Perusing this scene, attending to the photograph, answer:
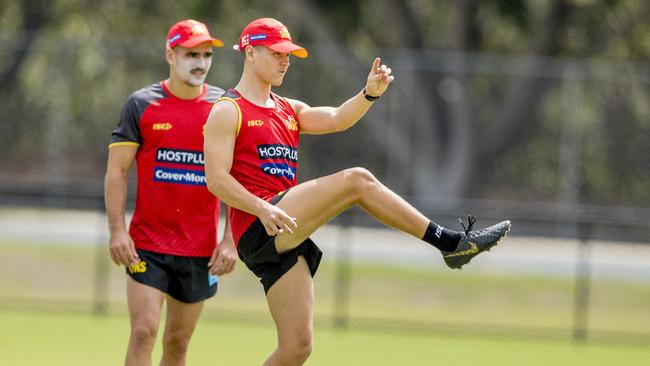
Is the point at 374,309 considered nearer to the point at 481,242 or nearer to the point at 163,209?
the point at 163,209

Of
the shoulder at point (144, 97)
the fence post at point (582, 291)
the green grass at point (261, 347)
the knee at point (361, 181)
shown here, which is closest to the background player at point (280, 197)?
the knee at point (361, 181)

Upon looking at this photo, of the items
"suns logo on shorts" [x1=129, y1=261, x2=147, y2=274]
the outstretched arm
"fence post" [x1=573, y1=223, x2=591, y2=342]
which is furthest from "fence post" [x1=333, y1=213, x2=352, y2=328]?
the outstretched arm

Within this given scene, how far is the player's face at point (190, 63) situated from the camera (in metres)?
7.66

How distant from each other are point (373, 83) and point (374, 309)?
28.8ft

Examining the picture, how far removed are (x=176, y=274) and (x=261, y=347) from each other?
4.71 m

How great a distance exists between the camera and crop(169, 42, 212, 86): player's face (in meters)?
7.66

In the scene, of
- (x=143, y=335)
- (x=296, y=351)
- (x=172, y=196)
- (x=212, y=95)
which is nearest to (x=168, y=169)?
(x=172, y=196)

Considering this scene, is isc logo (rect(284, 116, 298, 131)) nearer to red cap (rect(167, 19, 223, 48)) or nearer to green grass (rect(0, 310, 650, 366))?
red cap (rect(167, 19, 223, 48))

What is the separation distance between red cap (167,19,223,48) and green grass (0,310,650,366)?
396 cm

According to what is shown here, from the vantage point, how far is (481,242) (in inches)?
261

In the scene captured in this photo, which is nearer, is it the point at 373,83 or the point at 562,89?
the point at 373,83

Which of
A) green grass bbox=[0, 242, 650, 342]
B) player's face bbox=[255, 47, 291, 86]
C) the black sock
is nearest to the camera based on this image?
the black sock

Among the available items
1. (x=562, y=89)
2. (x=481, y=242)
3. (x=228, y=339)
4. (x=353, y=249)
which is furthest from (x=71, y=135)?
(x=481, y=242)

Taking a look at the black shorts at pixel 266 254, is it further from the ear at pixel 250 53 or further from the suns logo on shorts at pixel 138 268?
the suns logo on shorts at pixel 138 268
